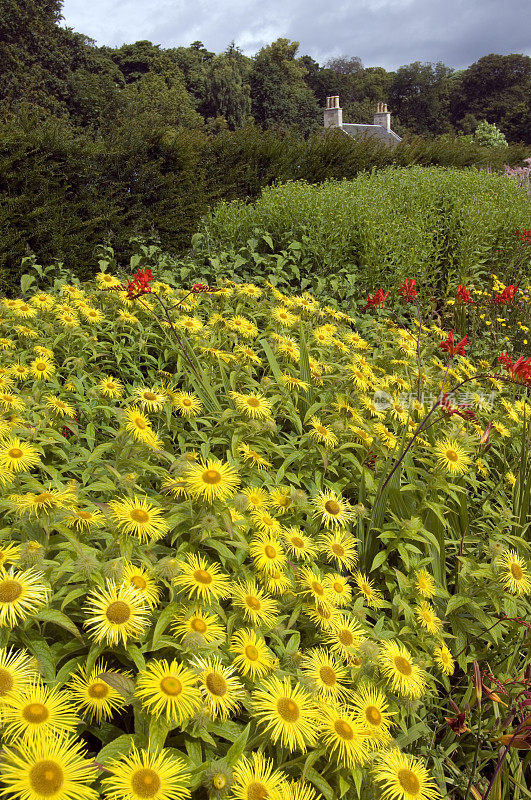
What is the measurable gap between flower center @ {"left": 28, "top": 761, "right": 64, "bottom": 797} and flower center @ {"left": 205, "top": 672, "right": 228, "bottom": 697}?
0.31 metres

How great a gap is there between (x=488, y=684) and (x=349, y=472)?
876mm

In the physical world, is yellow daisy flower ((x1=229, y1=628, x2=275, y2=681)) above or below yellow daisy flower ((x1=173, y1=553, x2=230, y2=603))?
below

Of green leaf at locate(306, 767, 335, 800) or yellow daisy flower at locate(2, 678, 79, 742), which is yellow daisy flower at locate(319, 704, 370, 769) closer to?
green leaf at locate(306, 767, 335, 800)

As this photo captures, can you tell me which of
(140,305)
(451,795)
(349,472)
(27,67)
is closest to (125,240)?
(140,305)

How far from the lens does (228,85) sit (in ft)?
178

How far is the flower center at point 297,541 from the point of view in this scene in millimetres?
1542

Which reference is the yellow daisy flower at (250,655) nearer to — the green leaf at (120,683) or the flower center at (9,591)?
the green leaf at (120,683)

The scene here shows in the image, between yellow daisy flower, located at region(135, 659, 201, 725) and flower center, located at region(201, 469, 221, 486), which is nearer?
yellow daisy flower, located at region(135, 659, 201, 725)

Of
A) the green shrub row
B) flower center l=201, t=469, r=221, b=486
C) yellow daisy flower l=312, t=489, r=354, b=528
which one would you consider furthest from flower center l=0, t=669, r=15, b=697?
the green shrub row

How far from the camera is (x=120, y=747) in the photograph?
3.19 ft

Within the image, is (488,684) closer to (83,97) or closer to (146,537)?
(146,537)

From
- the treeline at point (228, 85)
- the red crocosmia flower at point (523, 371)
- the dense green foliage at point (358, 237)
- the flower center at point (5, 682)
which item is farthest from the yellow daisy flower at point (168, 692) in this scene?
the treeline at point (228, 85)

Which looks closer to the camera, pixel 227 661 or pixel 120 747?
pixel 120 747

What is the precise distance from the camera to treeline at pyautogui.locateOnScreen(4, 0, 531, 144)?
3102 cm
